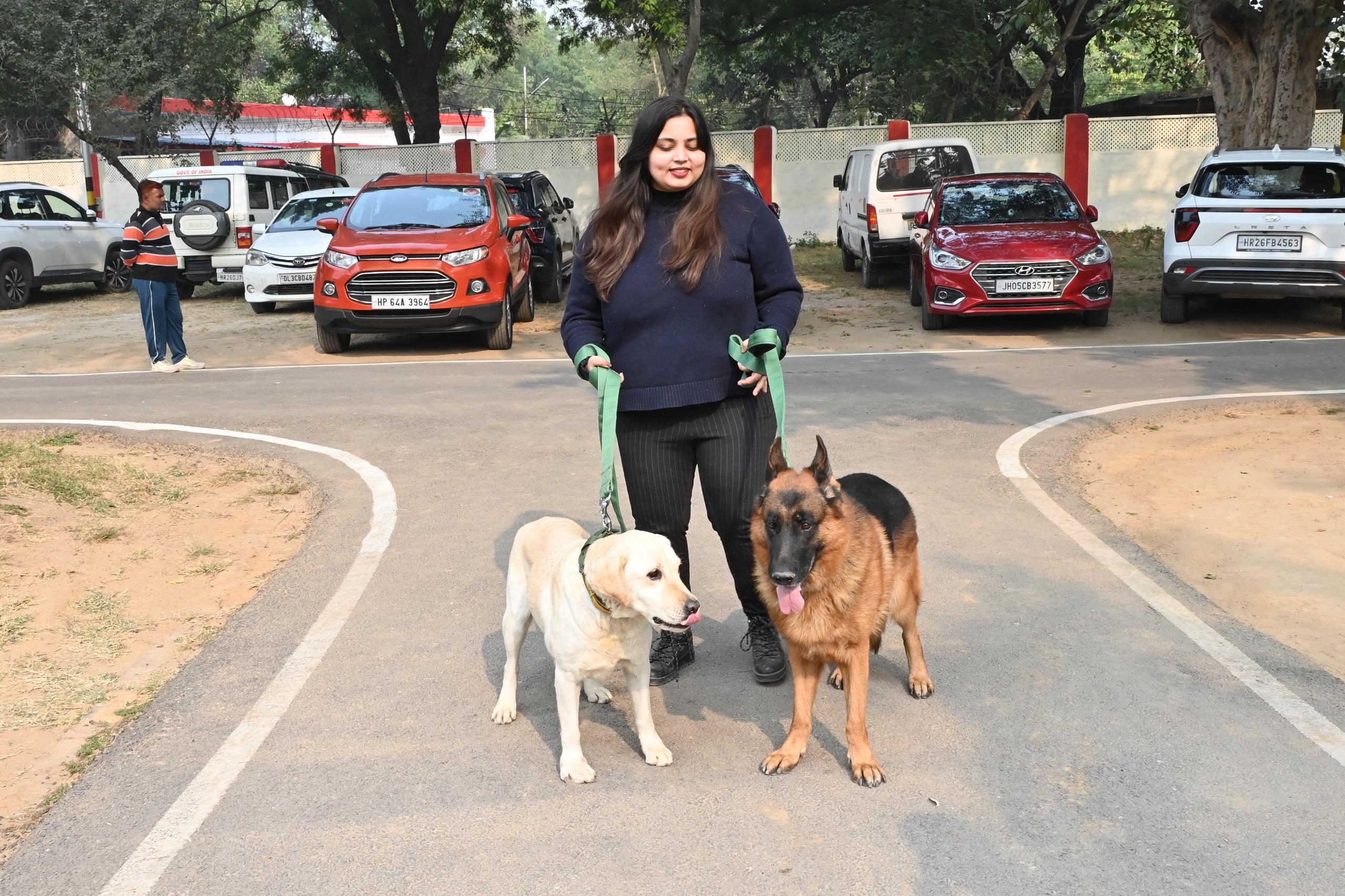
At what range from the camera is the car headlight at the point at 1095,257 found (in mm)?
13750

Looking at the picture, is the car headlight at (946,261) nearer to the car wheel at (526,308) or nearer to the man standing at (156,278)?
the car wheel at (526,308)

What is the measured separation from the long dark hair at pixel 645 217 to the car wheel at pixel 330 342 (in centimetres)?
1062

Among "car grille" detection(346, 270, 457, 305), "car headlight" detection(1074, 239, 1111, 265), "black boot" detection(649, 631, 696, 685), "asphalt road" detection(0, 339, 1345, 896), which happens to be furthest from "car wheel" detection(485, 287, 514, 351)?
"black boot" detection(649, 631, 696, 685)

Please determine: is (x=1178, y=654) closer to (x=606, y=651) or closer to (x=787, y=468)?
(x=787, y=468)

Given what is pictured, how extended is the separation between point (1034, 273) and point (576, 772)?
11063 mm

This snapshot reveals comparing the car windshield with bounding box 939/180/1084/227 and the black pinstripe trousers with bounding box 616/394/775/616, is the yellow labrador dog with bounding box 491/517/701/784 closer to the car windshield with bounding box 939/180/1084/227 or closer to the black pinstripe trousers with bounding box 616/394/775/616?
the black pinstripe trousers with bounding box 616/394/775/616

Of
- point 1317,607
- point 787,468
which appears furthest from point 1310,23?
point 787,468

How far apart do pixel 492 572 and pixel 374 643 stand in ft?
3.28

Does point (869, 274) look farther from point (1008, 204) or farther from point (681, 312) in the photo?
point (681, 312)

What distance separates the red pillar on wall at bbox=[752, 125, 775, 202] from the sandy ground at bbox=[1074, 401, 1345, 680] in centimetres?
1825

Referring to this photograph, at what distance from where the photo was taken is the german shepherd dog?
3.70m

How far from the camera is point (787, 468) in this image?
3848mm

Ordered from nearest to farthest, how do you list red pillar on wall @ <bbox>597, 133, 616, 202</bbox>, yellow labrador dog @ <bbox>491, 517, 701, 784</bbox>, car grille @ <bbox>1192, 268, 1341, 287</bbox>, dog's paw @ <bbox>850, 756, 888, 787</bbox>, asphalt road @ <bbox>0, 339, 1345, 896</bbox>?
1. asphalt road @ <bbox>0, 339, 1345, 896</bbox>
2. yellow labrador dog @ <bbox>491, 517, 701, 784</bbox>
3. dog's paw @ <bbox>850, 756, 888, 787</bbox>
4. car grille @ <bbox>1192, 268, 1341, 287</bbox>
5. red pillar on wall @ <bbox>597, 133, 616, 202</bbox>

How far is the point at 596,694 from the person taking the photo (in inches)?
181
